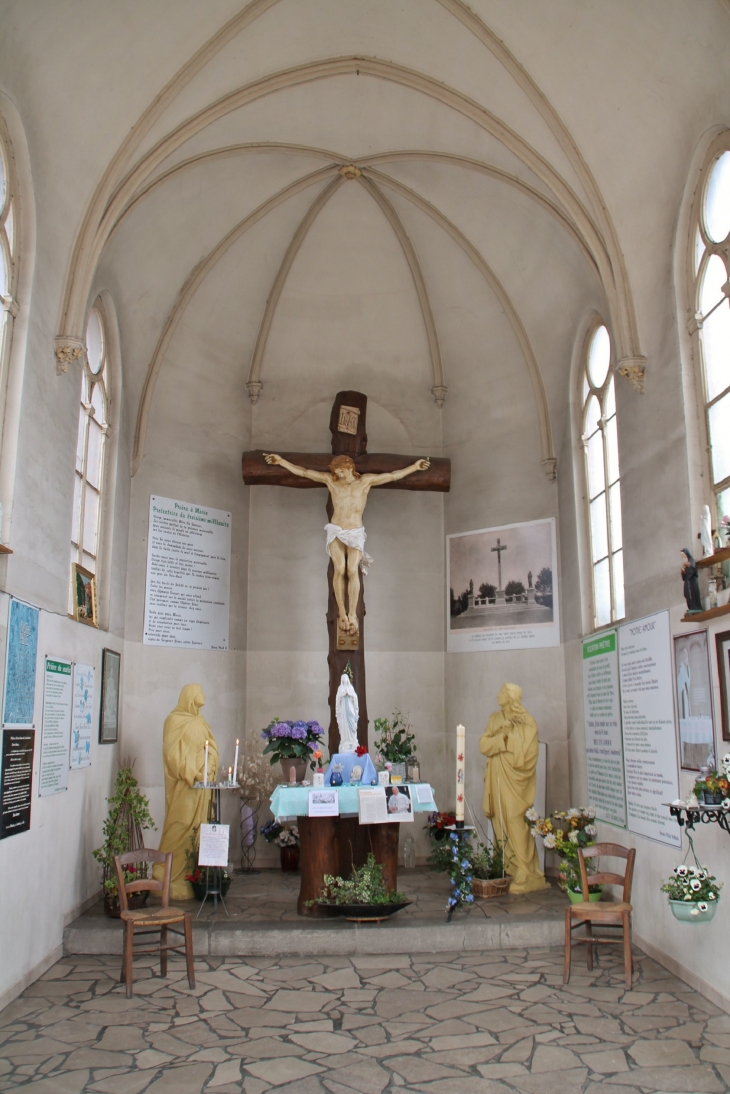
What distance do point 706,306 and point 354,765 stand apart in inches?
201

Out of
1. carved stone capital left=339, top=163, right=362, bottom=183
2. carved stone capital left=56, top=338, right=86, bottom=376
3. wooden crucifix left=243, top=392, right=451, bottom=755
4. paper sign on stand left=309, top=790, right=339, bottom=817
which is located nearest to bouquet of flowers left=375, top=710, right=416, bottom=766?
wooden crucifix left=243, top=392, right=451, bottom=755

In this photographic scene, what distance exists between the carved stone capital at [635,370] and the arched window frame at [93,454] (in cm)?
493

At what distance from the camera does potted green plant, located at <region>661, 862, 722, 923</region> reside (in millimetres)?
5633

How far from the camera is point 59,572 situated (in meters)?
7.52

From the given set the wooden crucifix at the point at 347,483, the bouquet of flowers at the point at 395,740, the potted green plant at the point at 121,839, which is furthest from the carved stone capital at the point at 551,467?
the potted green plant at the point at 121,839

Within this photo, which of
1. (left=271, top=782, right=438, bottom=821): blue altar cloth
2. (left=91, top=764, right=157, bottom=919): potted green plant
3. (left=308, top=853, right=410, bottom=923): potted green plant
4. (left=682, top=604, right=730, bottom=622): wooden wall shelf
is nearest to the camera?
(left=682, top=604, right=730, bottom=622): wooden wall shelf

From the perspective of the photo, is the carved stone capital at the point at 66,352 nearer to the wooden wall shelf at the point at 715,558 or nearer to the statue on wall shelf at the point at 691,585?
the statue on wall shelf at the point at 691,585

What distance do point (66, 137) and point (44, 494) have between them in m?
2.88

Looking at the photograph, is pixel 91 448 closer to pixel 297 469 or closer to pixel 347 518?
pixel 297 469

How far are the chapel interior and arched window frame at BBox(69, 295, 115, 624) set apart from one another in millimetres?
50

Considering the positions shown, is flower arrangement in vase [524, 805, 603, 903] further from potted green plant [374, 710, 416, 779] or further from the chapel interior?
potted green plant [374, 710, 416, 779]

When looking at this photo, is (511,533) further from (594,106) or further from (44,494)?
(44,494)

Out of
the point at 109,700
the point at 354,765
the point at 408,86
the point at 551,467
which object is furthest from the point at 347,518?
the point at 408,86

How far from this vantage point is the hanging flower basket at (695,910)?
562 centimetres
